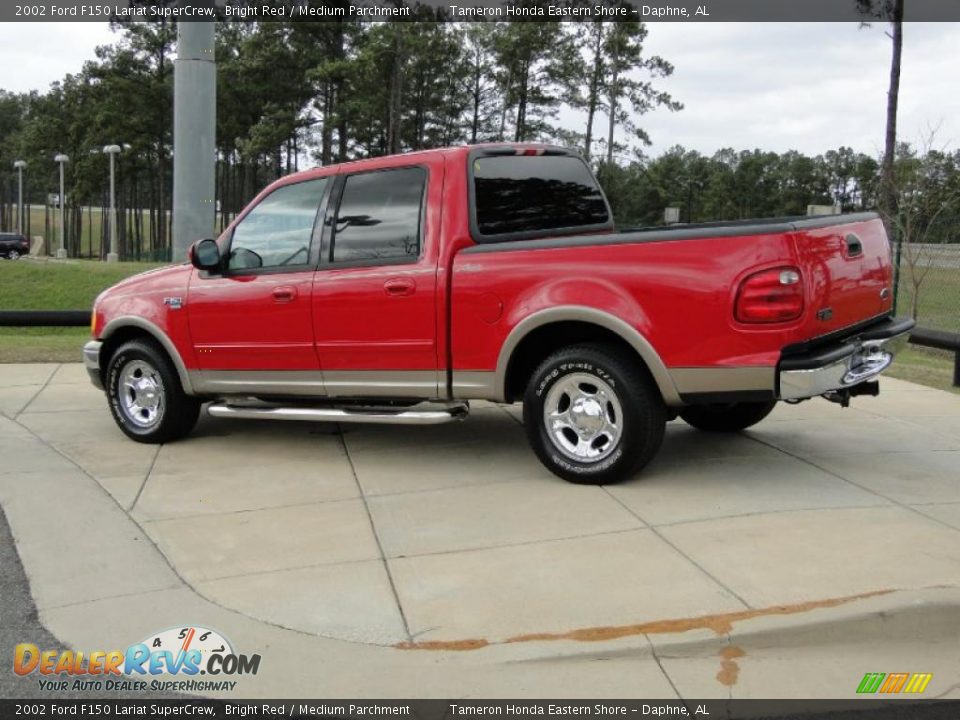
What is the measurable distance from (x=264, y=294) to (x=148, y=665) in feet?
10.6

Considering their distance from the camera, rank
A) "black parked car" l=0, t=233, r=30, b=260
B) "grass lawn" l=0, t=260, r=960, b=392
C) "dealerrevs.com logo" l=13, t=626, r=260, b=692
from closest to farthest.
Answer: "dealerrevs.com logo" l=13, t=626, r=260, b=692 < "grass lawn" l=0, t=260, r=960, b=392 < "black parked car" l=0, t=233, r=30, b=260

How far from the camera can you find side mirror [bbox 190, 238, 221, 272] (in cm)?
669

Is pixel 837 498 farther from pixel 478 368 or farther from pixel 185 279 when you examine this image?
pixel 185 279

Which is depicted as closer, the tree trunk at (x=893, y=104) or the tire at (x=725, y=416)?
the tire at (x=725, y=416)

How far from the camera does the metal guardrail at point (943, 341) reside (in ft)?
31.0

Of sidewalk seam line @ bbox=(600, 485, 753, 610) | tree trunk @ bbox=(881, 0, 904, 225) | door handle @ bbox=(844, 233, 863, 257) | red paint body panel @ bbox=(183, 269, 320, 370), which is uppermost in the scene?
tree trunk @ bbox=(881, 0, 904, 225)

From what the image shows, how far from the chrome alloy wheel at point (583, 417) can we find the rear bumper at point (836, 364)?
3.10 feet

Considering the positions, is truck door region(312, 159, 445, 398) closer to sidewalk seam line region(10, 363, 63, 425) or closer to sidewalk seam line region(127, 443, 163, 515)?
sidewalk seam line region(127, 443, 163, 515)

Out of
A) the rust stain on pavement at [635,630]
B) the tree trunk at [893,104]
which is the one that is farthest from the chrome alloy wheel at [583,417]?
the tree trunk at [893,104]

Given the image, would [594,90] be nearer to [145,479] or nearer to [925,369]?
[925,369]

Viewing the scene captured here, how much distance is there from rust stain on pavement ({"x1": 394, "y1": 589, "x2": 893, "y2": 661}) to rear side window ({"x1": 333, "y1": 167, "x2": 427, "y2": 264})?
2.84m

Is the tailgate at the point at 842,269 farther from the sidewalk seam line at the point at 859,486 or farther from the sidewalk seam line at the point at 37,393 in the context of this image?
the sidewalk seam line at the point at 37,393

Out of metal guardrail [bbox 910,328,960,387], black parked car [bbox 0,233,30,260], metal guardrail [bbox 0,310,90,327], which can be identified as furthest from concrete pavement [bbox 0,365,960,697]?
black parked car [bbox 0,233,30,260]

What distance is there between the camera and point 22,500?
5.87 metres
